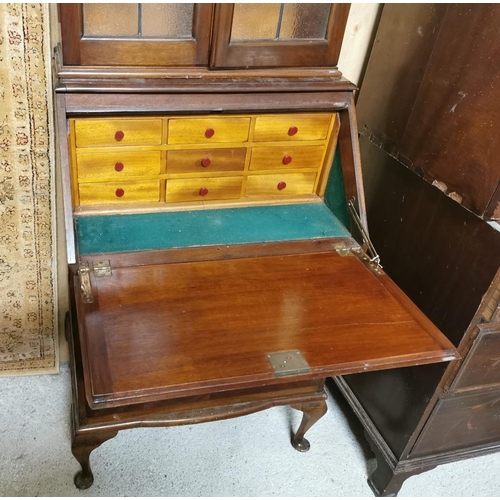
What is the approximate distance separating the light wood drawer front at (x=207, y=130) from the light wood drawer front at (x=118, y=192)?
0.47ft

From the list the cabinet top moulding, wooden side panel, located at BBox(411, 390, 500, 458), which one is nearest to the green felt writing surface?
the cabinet top moulding

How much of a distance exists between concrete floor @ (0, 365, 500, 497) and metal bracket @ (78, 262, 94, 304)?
0.83 m

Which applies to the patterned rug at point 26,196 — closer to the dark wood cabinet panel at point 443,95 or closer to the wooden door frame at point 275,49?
the wooden door frame at point 275,49

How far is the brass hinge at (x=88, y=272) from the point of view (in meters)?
1.16

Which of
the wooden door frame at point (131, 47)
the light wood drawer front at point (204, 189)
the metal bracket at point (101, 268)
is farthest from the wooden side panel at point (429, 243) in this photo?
the metal bracket at point (101, 268)

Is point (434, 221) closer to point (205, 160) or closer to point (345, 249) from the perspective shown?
point (345, 249)

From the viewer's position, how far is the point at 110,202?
1.39 m

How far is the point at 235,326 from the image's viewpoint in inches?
44.6

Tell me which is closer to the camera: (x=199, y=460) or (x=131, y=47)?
(x=131, y=47)

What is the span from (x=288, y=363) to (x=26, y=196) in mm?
1026

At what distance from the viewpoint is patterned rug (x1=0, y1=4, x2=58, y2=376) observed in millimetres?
1383

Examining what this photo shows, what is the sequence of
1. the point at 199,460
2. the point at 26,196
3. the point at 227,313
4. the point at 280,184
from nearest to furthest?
the point at 227,313
the point at 280,184
the point at 26,196
the point at 199,460

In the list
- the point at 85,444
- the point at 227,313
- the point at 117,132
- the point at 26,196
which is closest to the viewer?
the point at 227,313

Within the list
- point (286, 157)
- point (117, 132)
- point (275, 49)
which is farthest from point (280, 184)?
point (117, 132)
